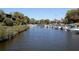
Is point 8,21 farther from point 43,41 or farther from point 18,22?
point 43,41

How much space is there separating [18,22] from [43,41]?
893 millimetres

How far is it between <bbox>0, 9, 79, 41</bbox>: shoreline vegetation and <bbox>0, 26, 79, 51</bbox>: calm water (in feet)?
0.54

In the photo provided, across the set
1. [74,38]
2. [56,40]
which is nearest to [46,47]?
[56,40]

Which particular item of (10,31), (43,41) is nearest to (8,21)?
(10,31)

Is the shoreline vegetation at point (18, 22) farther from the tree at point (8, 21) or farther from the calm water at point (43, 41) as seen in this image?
the calm water at point (43, 41)

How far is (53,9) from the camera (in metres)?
6.33

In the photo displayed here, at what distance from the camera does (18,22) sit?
264 inches

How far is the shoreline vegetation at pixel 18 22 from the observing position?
21.1ft

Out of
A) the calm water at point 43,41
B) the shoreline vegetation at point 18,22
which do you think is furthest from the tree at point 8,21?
the calm water at point 43,41

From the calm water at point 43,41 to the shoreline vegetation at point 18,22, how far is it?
0.16 m

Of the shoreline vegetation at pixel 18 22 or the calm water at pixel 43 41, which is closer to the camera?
the calm water at pixel 43 41

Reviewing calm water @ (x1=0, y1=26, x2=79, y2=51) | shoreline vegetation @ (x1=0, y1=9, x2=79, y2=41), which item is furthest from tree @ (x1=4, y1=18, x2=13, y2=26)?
calm water @ (x1=0, y1=26, x2=79, y2=51)
